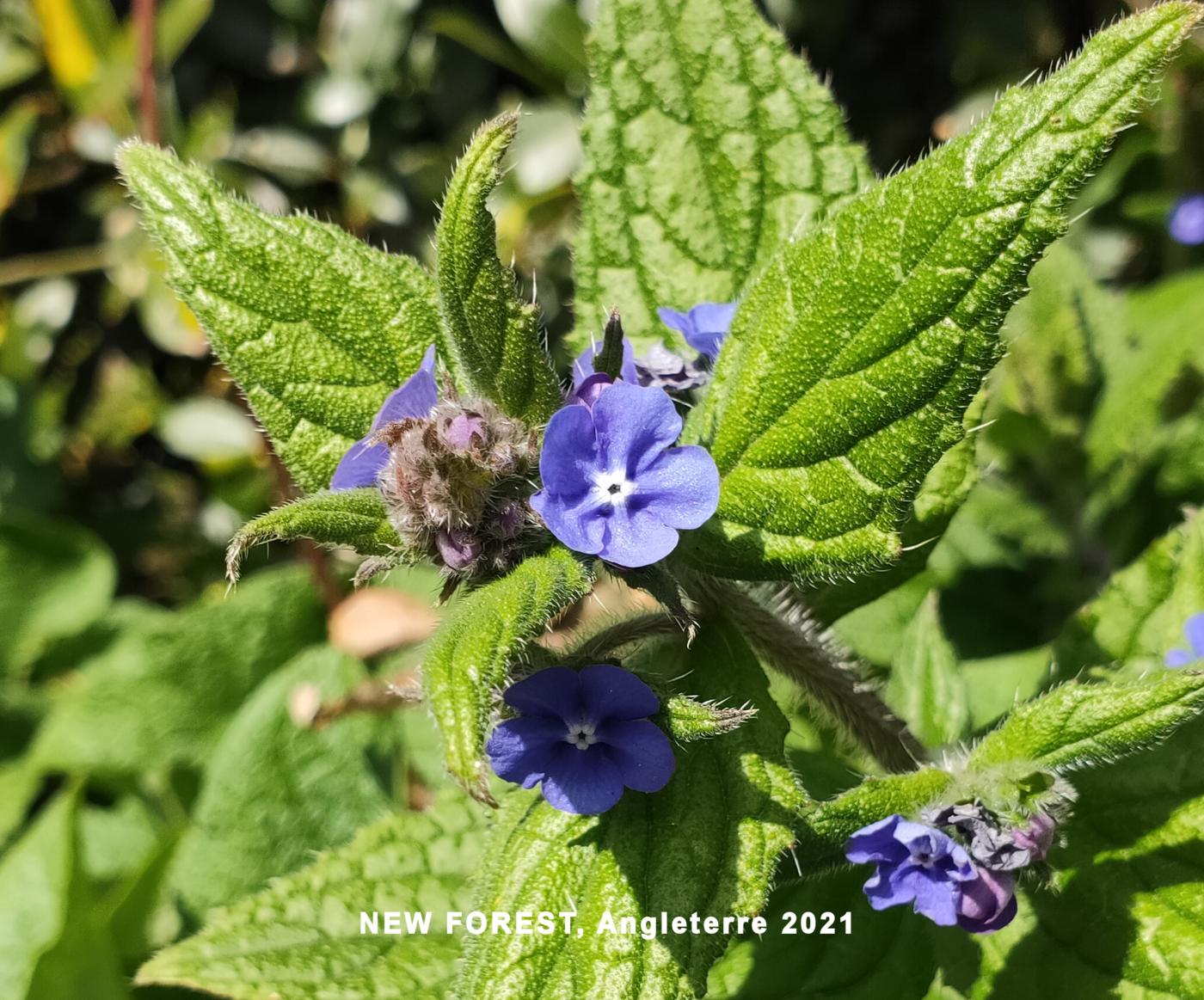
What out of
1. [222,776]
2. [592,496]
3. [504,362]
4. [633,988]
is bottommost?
[222,776]

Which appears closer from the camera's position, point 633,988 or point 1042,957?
point 633,988

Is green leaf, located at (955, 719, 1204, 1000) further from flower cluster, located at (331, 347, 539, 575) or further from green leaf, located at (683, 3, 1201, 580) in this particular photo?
flower cluster, located at (331, 347, 539, 575)

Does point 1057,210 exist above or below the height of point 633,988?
above

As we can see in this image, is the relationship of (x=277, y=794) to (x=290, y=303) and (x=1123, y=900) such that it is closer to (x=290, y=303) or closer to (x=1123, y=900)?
(x=290, y=303)

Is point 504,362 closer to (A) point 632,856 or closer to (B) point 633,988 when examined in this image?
(A) point 632,856

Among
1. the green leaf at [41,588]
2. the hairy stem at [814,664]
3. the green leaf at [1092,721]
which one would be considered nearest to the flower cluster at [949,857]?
the green leaf at [1092,721]

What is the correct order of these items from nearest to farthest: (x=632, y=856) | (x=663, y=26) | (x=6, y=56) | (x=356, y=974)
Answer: (x=632, y=856), (x=663, y=26), (x=356, y=974), (x=6, y=56)

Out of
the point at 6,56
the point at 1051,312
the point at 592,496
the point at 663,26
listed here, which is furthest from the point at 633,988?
the point at 6,56
